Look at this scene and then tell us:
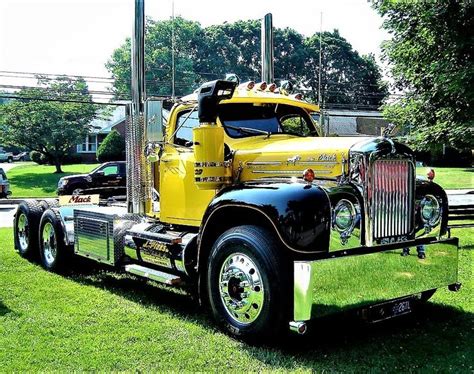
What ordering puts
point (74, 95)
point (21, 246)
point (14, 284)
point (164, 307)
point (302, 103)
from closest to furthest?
point (164, 307), point (302, 103), point (14, 284), point (21, 246), point (74, 95)

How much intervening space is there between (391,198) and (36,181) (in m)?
33.0

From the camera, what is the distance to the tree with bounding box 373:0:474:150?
1337 centimetres

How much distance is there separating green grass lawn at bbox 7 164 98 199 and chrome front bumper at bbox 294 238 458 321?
26837 mm

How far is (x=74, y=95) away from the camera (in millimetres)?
36312

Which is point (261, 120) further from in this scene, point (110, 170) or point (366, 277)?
point (110, 170)

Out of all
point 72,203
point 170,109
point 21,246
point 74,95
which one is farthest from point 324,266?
point 74,95

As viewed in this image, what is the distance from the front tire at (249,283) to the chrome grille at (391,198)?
3.12 feet

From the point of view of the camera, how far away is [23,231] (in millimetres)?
9719

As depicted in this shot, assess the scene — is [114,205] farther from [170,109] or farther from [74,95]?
[74,95]

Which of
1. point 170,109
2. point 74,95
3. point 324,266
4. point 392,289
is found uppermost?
point 74,95

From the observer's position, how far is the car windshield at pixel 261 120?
6.33 m

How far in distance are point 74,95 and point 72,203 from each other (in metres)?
29.3

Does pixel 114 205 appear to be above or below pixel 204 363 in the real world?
above

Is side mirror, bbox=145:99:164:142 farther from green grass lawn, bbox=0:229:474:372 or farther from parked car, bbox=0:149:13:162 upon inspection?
parked car, bbox=0:149:13:162
